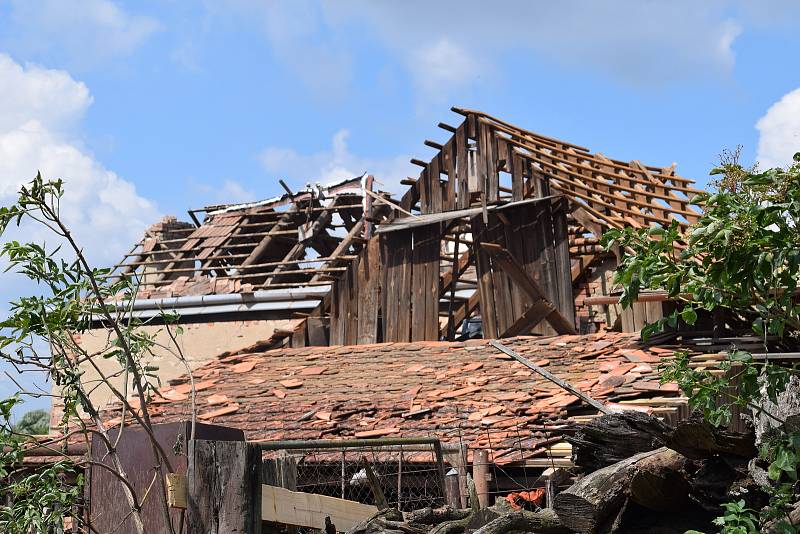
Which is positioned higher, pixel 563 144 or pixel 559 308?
pixel 563 144

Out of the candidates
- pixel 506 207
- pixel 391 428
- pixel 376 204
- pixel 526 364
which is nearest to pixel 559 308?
pixel 506 207

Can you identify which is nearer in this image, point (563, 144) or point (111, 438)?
point (111, 438)

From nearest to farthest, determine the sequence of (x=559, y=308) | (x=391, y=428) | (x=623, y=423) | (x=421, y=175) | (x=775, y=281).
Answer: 1. (x=775, y=281)
2. (x=623, y=423)
3. (x=391, y=428)
4. (x=559, y=308)
5. (x=421, y=175)

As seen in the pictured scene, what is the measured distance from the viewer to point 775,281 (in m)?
5.34

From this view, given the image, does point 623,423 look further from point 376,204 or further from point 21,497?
point 376,204

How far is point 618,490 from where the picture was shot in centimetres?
581

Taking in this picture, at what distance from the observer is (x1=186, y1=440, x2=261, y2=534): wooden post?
564 centimetres

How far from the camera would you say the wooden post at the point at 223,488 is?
564cm

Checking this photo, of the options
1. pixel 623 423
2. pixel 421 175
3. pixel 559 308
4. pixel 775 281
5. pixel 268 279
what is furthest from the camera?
pixel 268 279

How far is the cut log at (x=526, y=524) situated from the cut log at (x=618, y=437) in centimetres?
63

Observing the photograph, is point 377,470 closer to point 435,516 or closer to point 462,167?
point 435,516

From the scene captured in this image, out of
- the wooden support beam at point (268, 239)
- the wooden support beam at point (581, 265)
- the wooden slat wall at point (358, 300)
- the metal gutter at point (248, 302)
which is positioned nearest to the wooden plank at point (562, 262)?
the wooden support beam at point (581, 265)

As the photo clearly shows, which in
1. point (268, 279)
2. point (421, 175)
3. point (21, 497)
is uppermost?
point (421, 175)

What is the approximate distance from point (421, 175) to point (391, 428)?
21.4 ft
